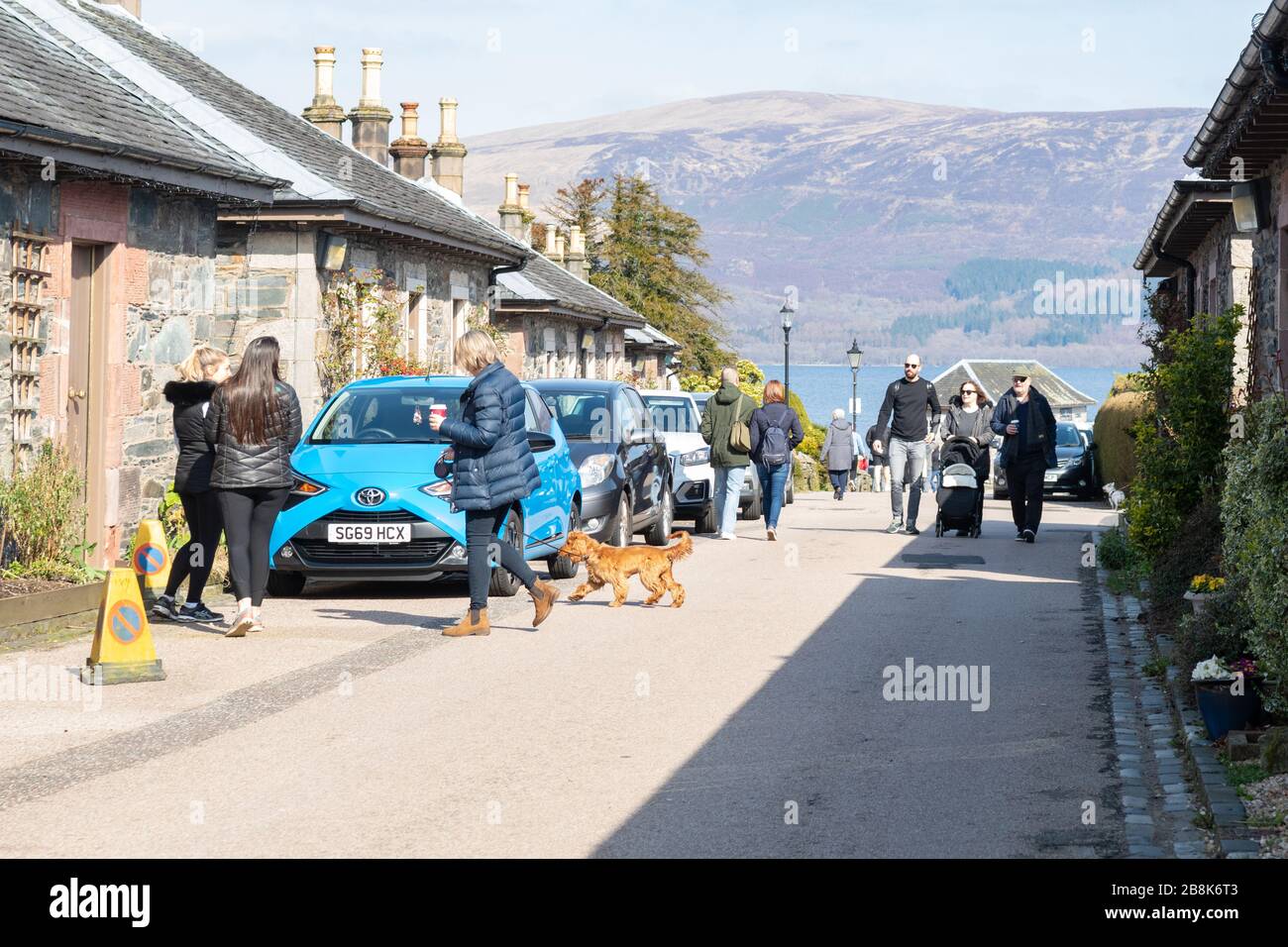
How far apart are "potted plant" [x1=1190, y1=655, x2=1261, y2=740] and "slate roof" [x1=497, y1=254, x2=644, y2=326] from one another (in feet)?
77.4

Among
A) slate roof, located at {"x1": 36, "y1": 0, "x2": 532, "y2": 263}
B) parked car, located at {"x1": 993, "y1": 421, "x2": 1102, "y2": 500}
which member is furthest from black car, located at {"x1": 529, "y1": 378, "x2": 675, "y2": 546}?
parked car, located at {"x1": 993, "y1": 421, "x2": 1102, "y2": 500}

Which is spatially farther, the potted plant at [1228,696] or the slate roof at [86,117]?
the slate roof at [86,117]

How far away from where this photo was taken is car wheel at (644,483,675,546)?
61.5 ft

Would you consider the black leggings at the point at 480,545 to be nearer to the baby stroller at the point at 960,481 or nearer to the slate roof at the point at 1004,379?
the baby stroller at the point at 960,481

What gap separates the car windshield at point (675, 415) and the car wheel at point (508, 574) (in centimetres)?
846

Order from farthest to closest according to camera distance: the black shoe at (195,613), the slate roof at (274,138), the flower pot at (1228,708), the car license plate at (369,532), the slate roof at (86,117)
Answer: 1. the slate roof at (274,138)
2. the car license plate at (369,532)
3. the slate roof at (86,117)
4. the black shoe at (195,613)
5. the flower pot at (1228,708)

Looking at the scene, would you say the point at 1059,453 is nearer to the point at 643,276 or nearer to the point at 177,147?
the point at 177,147

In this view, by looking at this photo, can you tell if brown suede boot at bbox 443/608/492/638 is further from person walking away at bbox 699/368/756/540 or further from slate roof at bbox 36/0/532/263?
person walking away at bbox 699/368/756/540

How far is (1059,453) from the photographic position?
115 ft

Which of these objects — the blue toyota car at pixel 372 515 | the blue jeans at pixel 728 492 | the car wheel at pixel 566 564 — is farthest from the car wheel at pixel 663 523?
the blue toyota car at pixel 372 515

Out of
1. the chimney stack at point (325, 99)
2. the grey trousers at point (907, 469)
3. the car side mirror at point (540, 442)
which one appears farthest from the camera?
the chimney stack at point (325, 99)

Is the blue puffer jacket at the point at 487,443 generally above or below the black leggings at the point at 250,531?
above

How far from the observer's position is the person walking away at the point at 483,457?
1128cm
